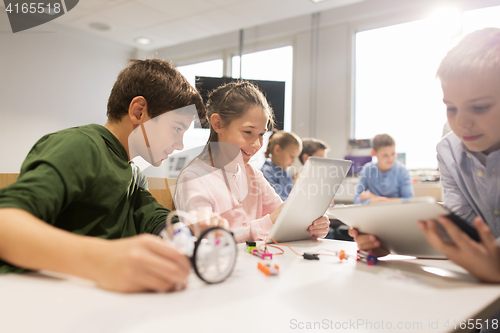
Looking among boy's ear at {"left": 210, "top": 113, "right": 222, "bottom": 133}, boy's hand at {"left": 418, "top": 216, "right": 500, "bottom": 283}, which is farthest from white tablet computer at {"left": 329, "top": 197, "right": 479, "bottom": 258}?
boy's ear at {"left": 210, "top": 113, "right": 222, "bottom": 133}

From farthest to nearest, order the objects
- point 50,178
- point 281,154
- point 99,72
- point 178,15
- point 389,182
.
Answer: point 99,72
point 178,15
point 389,182
point 281,154
point 50,178

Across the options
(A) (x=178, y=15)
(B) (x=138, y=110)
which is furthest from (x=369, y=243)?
(A) (x=178, y=15)

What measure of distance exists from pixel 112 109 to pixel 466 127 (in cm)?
70

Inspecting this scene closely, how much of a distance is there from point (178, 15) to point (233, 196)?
3292 millimetres

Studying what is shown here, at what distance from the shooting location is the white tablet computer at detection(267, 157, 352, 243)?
0.60m

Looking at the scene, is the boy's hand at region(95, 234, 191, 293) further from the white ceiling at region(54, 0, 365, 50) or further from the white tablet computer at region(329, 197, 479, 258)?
the white ceiling at region(54, 0, 365, 50)

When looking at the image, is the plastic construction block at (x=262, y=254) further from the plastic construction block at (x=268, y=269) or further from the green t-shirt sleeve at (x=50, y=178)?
the green t-shirt sleeve at (x=50, y=178)

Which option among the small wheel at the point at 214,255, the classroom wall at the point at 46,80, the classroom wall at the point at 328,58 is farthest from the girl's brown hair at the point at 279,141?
the classroom wall at the point at 46,80

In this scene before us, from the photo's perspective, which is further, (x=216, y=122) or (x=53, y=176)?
(x=216, y=122)

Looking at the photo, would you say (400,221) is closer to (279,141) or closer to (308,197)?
(308,197)

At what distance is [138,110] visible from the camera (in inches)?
26.2

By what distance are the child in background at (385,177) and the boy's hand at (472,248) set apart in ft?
6.94

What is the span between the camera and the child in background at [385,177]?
258cm

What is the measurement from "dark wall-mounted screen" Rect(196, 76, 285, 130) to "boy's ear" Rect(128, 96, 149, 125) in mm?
383
